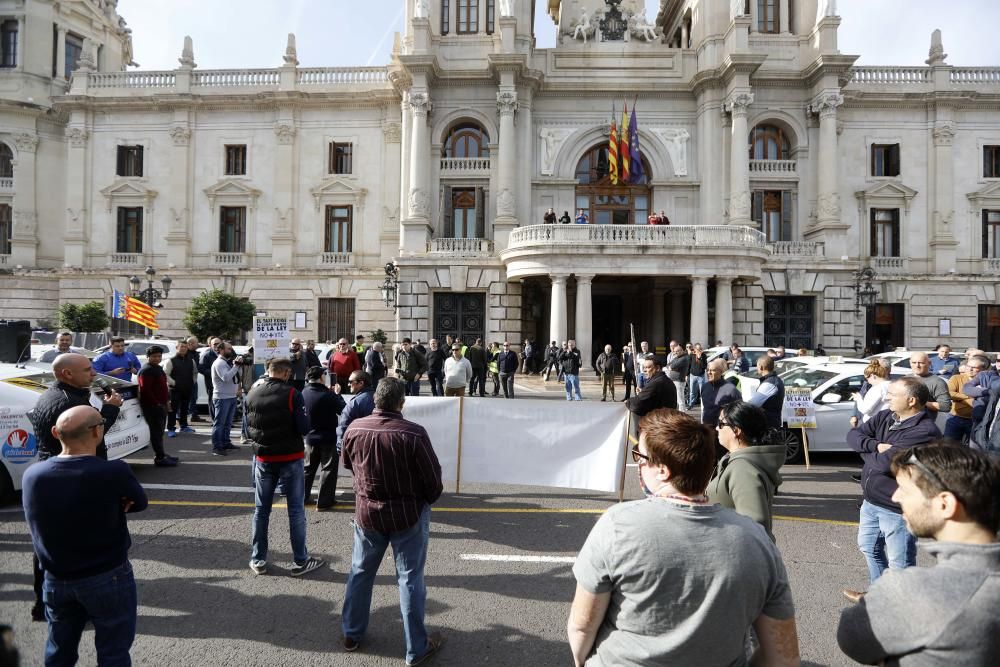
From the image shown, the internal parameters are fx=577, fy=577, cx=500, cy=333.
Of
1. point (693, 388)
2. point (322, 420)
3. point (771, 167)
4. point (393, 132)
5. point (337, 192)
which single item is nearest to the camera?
point (322, 420)

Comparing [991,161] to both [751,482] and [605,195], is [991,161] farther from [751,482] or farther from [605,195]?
[751,482]

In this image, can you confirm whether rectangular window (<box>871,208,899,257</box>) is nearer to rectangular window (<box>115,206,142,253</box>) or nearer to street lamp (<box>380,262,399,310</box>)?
street lamp (<box>380,262,399,310</box>)

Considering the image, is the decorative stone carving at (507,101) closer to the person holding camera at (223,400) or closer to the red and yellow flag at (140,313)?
the red and yellow flag at (140,313)

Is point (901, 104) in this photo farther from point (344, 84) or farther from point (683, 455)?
point (683, 455)

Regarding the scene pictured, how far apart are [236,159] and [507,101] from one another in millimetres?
15233

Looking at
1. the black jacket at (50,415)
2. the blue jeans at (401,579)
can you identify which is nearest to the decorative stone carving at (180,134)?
the black jacket at (50,415)

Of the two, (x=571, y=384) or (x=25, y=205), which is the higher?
(x=25, y=205)

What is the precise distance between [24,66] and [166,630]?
41.1m

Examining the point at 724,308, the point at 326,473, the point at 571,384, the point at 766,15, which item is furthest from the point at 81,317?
the point at 766,15

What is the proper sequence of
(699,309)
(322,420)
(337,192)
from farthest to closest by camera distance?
(337,192) < (699,309) < (322,420)

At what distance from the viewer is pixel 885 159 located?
29766 mm

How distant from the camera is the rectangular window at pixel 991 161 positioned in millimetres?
29641

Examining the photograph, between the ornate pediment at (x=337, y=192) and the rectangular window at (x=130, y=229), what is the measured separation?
988 cm

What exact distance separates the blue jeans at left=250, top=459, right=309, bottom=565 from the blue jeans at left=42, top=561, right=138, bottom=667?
6.75ft
